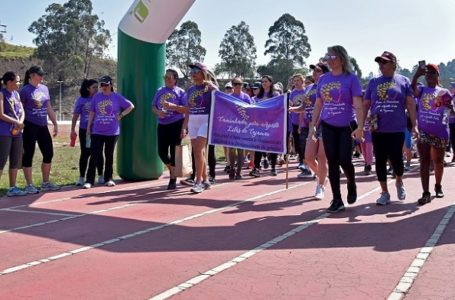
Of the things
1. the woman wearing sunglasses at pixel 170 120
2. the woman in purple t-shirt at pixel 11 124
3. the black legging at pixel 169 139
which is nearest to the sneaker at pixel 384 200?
the woman wearing sunglasses at pixel 170 120

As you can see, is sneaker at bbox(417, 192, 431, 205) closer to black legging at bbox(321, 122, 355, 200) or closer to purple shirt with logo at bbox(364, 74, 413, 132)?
purple shirt with logo at bbox(364, 74, 413, 132)

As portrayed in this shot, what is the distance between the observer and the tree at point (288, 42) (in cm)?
7294

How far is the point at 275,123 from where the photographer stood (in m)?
9.28

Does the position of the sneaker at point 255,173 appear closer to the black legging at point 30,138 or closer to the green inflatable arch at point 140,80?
the green inflatable arch at point 140,80

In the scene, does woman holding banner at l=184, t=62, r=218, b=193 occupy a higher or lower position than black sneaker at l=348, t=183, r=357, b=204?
higher

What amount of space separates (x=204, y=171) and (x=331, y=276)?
202 inches

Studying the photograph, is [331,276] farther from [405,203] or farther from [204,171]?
[204,171]

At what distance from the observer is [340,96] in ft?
22.7

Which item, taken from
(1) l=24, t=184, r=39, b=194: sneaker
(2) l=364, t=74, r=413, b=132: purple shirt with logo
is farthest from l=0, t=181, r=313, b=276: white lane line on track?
(1) l=24, t=184, r=39, b=194: sneaker

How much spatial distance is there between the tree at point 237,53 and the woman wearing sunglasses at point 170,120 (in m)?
64.9

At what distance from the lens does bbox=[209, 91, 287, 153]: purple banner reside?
9195 millimetres

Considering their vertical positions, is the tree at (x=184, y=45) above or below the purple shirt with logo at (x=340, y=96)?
above

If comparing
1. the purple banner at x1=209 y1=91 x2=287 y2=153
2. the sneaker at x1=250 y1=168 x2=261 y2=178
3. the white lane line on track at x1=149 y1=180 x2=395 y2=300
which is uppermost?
the purple banner at x1=209 y1=91 x2=287 y2=153

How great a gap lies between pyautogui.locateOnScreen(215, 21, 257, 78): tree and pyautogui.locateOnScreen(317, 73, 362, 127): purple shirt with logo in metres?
67.5
